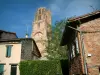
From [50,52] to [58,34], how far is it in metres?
4.51

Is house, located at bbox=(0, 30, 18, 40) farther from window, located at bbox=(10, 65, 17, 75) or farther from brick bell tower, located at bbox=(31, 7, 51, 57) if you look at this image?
brick bell tower, located at bbox=(31, 7, 51, 57)

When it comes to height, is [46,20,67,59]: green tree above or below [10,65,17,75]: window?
above

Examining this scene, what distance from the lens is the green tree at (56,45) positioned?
3203 centimetres

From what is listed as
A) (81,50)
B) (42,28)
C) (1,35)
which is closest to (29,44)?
(1,35)

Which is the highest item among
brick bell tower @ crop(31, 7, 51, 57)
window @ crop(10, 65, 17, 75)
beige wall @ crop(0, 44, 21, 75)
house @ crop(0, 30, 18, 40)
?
brick bell tower @ crop(31, 7, 51, 57)

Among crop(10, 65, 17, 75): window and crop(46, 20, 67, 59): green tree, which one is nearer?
crop(10, 65, 17, 75): window

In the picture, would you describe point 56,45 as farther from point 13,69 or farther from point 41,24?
point 41,24

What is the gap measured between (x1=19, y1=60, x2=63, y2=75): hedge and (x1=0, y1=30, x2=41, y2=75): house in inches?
76.5

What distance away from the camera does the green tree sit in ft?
105

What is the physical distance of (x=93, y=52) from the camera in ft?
36.9

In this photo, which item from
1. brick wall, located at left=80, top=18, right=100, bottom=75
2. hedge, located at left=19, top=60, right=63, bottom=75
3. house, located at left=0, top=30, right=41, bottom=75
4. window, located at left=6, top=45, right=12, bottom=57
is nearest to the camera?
brick wall, located at left=80, top=18, right=100, bottom=75

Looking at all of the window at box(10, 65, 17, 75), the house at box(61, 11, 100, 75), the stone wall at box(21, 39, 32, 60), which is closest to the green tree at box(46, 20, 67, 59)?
the stone wall at box(21, 39, 32, 60)

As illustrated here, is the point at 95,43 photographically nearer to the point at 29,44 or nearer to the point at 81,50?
the point at 81,50

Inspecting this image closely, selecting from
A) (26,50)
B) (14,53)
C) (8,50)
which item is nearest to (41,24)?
(26,50)
